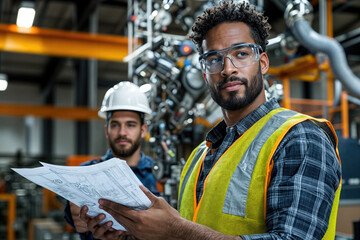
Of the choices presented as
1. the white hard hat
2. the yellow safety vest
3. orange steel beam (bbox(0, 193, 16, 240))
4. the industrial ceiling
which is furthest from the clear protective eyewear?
orange steel beam (bbox(0, 193, 16, 240))

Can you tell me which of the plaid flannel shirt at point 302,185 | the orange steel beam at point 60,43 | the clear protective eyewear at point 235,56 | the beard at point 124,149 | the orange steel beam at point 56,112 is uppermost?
the orange steel beam at point 60,43

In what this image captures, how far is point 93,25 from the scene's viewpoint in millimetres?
12086

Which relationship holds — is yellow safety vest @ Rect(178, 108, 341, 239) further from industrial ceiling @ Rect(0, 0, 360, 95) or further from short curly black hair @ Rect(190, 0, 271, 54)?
industrial ceiling @ Rect(0, 0, 360, 95)

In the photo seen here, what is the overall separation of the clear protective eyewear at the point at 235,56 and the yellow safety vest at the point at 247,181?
195 mm

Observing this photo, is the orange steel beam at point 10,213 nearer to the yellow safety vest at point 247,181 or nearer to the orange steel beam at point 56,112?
the orange steel beam at point 56,112

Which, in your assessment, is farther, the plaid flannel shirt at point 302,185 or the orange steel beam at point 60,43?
the orange steel beam at point 60,43

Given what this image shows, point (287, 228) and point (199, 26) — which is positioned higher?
point (199, 26)

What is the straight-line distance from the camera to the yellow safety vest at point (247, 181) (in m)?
1.19

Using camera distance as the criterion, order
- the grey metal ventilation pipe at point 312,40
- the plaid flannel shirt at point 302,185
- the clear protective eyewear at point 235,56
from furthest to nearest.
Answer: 1. the grey metal ventilation pipe at point 312,40
2. the clear protective eyewear at point 235,56
3. the plaid flannel shirt at point 302,185

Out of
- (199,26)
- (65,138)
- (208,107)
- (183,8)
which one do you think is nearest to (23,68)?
(65,138)

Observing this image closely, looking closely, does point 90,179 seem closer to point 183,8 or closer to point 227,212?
point 227,212

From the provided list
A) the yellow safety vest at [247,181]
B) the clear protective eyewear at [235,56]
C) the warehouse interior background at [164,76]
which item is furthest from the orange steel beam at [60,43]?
the yellow safety vest at [247,181]

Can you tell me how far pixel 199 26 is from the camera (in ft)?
4.87

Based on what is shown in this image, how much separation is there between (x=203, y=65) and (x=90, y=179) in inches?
22.2
